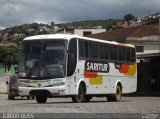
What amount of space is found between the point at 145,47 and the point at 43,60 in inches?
2022

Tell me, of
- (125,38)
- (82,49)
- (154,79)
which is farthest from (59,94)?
(125,38)

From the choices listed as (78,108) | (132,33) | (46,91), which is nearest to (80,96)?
(46,91)

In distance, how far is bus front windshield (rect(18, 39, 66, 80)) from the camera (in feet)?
83.7

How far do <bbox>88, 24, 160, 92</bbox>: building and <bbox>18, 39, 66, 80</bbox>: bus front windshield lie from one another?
30679 mm

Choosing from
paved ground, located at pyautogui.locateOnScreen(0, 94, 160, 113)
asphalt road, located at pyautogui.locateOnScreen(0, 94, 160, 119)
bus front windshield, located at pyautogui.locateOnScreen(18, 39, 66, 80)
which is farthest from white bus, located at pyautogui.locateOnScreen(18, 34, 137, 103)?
asphalt road, located at pyautogui.locateOnScreen(0, 94, 160, 119)

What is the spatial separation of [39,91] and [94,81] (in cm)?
424

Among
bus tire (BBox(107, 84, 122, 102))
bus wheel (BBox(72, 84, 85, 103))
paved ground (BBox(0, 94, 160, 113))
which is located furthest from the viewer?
bus tire (BBox(107, 84, 122, 102))

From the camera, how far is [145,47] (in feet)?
248

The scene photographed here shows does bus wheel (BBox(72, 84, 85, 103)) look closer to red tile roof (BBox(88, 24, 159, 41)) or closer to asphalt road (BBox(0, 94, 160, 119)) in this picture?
asphalt road (BBox(0, 94, 160, 119))

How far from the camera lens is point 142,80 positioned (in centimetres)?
5847

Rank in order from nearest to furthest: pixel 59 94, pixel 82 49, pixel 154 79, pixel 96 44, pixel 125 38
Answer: pixel 59 94 → pixel 82 49 → pixel 96 44 → pixel 154 79 → pixel 125 38

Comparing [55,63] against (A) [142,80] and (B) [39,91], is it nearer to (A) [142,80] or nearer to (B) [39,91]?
(B) [39,91]

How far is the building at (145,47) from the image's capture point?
186 feet

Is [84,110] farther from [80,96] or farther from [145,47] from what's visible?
[145,47]
